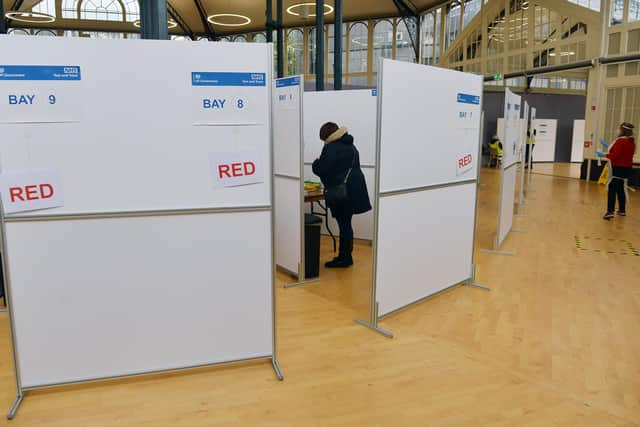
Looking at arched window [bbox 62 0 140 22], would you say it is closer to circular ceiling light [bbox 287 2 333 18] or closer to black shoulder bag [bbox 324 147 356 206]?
circular ceiling light [bbox 287 2 333 18]

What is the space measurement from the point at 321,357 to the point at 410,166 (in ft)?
5.14

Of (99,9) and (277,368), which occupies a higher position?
(99,9)

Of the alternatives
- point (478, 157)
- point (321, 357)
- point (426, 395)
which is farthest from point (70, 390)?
point (478, 157)

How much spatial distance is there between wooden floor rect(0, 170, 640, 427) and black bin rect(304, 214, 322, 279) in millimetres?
246

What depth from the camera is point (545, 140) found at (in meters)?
18.8

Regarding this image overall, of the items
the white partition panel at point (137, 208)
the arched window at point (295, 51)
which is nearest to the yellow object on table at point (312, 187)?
the white partition panel at point (137, 208)

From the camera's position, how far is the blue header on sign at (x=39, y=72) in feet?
7.65

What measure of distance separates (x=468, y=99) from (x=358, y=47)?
16349 mm

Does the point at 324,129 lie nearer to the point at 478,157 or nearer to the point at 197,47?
the point at 478,157

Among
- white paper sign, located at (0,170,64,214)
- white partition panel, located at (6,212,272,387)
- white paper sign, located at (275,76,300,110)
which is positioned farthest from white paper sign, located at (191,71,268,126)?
white paper sign, located at (275,76,300,110)

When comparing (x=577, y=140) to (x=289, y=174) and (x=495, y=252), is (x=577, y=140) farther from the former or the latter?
(x=289, y=174)

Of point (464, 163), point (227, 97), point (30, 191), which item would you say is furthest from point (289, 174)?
point (30, 191)

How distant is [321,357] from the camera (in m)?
3.20

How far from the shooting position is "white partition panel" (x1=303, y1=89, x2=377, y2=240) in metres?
5.79
